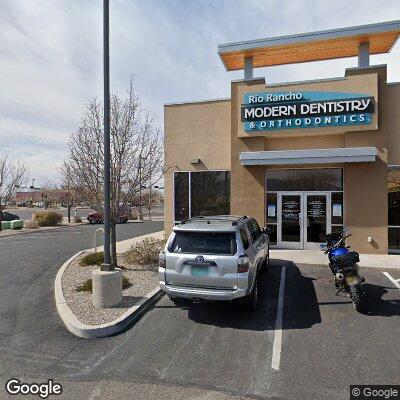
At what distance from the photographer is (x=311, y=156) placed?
37.1 ft

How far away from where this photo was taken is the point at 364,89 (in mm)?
11562

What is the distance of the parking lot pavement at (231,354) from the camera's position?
3.97m

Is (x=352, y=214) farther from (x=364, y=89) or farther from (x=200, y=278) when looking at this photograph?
(x=200, y=278)

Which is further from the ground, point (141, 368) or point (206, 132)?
point (206, 132)

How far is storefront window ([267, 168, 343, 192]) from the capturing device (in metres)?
12.3

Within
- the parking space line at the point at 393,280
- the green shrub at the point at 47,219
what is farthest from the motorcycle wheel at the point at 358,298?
the green shrub at the point at 47,219

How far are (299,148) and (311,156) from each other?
4.82 feet

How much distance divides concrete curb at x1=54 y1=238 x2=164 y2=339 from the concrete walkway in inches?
214

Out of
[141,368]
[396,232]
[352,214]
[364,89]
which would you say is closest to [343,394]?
[141,368]

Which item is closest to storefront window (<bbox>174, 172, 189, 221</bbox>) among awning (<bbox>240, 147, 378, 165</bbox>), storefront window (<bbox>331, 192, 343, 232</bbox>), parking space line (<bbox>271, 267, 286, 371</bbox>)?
awning (<bbox>240, 147, 378, 165</bbox>)

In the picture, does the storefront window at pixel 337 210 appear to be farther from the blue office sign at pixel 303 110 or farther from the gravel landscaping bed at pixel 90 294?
the gravel landscaping bed at pixel 90 294

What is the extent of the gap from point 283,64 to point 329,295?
11.2 metres

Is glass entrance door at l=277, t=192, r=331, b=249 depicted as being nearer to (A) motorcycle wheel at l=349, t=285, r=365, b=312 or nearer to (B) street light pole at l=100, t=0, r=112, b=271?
(A) motorcycle wheel at l=349, t=285, r=365, b=312

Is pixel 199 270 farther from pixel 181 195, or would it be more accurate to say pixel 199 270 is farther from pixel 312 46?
pixel 312 46
